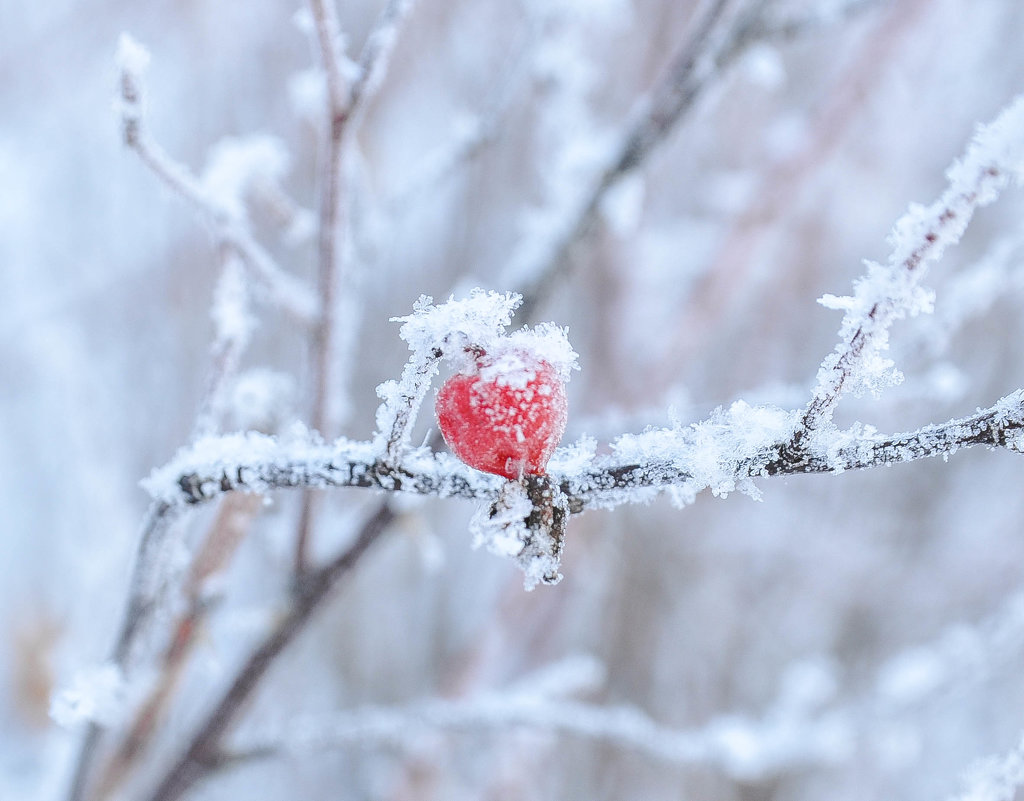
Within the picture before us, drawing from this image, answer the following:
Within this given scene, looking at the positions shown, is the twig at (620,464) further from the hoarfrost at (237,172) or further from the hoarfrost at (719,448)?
the hoarfrost at (237,172)

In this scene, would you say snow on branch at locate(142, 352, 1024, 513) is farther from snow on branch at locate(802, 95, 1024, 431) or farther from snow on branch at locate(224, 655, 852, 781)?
snow on branch at locate(224, 655, 852, 781)

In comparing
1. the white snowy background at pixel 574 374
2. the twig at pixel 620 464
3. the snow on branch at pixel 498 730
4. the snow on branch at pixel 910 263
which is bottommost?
the twig at pixel 620 464

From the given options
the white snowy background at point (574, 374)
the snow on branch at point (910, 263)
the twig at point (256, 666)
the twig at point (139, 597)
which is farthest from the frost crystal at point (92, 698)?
the white snowy background at point (574, 374)

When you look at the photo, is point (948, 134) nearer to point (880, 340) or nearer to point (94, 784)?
point (880, 340)

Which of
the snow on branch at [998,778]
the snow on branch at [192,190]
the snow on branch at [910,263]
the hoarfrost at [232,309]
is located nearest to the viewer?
the snow on branch at [910,263]

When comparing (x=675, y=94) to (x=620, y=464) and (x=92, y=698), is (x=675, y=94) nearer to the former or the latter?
(x=620, y=464)

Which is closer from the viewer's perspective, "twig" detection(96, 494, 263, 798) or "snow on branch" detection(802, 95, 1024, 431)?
"snow on branch" detection(802, 95, 1024, 431)

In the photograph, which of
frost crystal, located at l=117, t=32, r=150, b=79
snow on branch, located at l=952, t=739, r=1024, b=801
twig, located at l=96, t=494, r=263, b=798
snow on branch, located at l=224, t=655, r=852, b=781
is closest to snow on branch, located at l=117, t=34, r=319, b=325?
frost crystal, located at l=117, t=32, r=150, b=79
